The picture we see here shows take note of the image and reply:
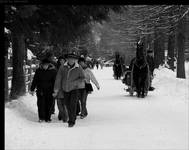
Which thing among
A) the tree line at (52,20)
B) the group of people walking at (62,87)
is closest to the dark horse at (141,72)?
the tree line at (52,20)

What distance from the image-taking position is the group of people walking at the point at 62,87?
1316 centimetres

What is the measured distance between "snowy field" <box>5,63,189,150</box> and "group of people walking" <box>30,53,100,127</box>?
315mm

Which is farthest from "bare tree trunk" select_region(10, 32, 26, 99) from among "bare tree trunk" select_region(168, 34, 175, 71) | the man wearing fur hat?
"bare tree trunk" select_region(168, 34, 175, 71)

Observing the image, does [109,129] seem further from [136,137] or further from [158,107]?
[158,107]

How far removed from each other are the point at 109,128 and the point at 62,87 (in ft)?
5.79

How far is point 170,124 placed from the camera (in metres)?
13.1

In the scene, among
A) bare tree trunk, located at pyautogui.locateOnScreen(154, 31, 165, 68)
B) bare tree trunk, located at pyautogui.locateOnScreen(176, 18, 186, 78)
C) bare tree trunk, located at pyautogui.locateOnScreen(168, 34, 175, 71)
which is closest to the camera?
bare tree trunk, located at pyautogui.locateOnScreen(176, 18, 186, 78)

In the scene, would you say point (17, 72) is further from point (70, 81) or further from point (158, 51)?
point (158, 51)

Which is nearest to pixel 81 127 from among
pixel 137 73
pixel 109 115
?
pixel 109 115

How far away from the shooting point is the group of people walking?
13164 mm

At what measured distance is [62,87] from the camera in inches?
527

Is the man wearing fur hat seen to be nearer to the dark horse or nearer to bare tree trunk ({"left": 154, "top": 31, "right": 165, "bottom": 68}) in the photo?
the dark horse

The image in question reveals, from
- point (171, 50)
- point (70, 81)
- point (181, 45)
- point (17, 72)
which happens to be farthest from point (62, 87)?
point (171, 50)

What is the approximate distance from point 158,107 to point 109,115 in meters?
2.35
